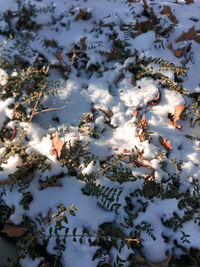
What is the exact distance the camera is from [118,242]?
169cm

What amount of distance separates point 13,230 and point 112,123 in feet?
4.65

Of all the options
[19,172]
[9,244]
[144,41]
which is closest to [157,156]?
[19,172]

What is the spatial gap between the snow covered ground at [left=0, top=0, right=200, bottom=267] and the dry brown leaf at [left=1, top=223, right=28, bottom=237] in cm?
4

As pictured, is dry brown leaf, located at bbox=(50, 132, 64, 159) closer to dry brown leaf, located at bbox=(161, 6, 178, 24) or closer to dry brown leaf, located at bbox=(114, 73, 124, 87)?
dry brown leaf, located at bbox=(114, 73, 124, 87)

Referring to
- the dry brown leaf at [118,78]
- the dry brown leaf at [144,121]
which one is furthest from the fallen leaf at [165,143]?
the dry brown leaf at [118,78]

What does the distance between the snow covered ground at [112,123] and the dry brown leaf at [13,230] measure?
0.04m

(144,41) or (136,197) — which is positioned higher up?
(144,41)

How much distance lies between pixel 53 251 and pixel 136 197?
0.80 meters

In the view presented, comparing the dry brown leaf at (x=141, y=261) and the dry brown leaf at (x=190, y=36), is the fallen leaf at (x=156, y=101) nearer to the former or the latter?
the dry brown leaf at (x=190, y=36)

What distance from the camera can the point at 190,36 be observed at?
113 inches

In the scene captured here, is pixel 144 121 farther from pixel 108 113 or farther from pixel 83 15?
pixel 83 15

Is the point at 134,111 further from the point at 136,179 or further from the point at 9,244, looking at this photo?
the point at 9,244

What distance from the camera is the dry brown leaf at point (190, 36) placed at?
2.85 metres

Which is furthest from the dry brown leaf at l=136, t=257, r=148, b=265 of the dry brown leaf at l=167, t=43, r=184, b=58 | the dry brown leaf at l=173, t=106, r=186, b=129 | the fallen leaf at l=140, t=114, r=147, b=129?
the dry brown leaf at l=167, t=43, r=184, b=58
